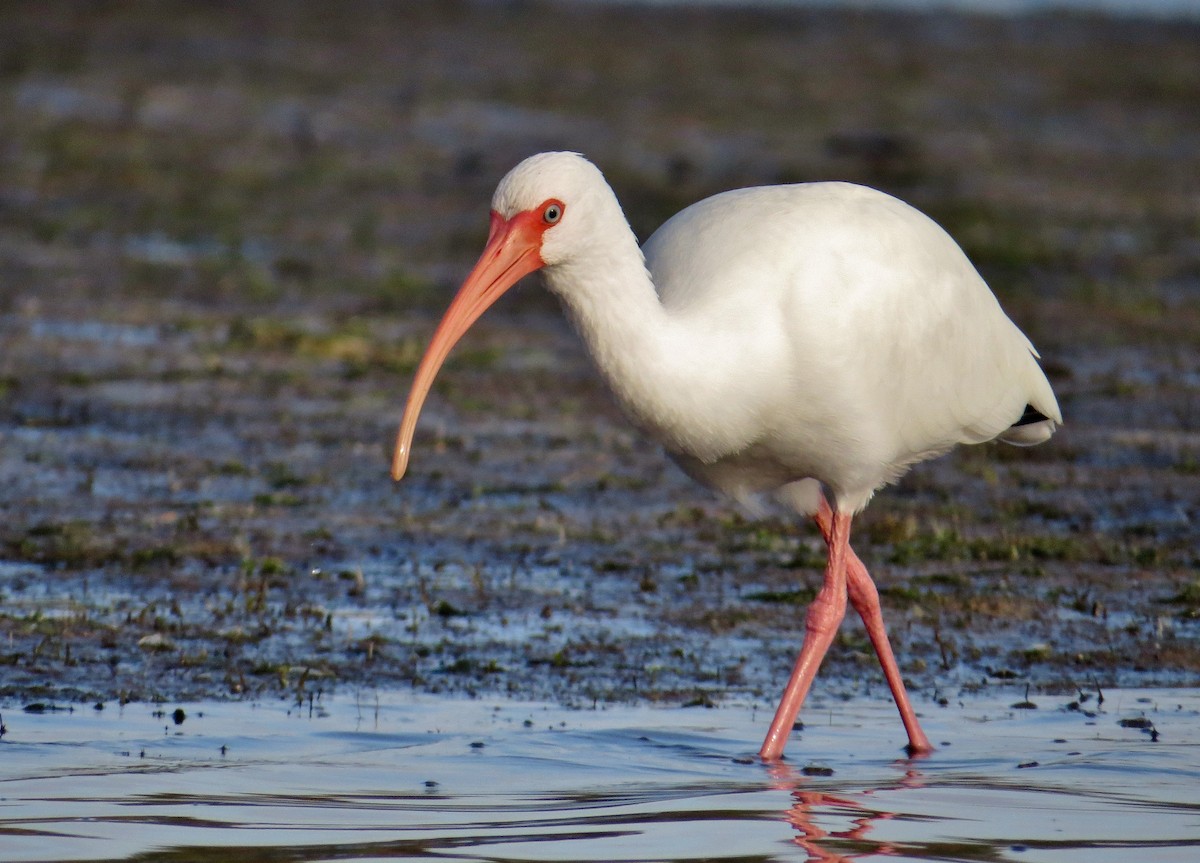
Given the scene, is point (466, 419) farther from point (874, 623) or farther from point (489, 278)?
point (489, 278)

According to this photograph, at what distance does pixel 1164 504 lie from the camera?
366 inches

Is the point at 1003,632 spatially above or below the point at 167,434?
below

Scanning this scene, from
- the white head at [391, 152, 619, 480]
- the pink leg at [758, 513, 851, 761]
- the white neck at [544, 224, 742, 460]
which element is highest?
the white head at [391, 152, 619, 480]

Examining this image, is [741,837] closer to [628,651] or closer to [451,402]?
[628,651]

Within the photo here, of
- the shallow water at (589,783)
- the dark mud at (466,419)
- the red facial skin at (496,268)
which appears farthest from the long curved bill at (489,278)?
the dark mud at (466,419)

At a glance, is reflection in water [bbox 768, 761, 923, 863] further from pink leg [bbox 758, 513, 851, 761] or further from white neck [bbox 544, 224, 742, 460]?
white neck [bbox 544, 224, 742, 460]

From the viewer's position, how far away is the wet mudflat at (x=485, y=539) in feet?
18.3

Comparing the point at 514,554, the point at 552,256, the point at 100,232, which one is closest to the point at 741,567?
the point at 514,554

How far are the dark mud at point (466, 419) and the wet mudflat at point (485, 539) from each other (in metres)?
0.03

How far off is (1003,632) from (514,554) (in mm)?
1962

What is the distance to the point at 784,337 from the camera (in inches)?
231

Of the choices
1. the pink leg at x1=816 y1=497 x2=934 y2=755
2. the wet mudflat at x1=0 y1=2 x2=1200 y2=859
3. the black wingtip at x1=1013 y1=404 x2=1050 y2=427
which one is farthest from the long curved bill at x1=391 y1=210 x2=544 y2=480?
the black wingtip at x1=1013 y1=404 x2=1050 y2=427

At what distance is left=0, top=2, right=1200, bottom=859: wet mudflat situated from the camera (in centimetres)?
558

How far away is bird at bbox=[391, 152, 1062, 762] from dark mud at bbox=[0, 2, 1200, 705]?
0.70 meters
